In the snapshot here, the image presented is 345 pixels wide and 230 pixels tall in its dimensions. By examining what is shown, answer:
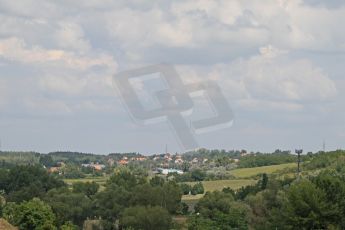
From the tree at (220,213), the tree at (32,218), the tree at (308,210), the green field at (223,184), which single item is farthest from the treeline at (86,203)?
the tree at (308,210)

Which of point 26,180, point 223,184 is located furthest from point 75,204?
point 223,184

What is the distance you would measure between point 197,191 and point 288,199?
78.1 m

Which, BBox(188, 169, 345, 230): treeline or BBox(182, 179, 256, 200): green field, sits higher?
BBox(182, 179, 256, 200): green field

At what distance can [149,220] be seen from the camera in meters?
117

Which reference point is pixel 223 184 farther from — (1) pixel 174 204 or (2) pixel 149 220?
(2) pixel 149 220

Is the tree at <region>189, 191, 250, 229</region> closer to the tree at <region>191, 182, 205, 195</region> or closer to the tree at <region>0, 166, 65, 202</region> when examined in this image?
the tree at <region>191, 182, 205, 195</region>

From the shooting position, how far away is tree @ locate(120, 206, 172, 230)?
116 meters

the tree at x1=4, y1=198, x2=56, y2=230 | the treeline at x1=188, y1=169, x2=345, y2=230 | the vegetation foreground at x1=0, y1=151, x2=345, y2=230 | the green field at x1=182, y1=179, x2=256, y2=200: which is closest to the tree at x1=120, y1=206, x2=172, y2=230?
the vegetation foreground at x1=0, y1=151, x2=345, y2=230

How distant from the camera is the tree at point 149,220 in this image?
116 meters

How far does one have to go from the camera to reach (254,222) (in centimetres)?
11694

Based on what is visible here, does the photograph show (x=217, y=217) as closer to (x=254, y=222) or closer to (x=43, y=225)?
(x=254, y=222)

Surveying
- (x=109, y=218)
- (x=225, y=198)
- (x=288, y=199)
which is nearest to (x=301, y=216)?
(x=288, y=199)

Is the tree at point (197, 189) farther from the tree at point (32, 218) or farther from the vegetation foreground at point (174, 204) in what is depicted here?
the tree at point (32, 218)

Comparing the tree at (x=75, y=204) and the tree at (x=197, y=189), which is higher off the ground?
the tree at (x=197, y=189)
